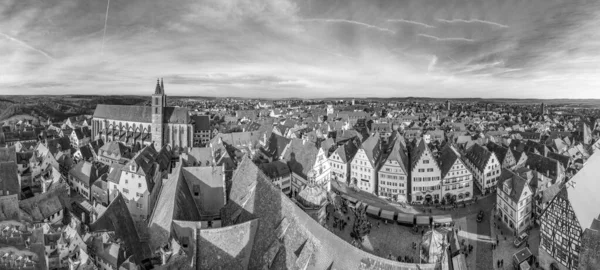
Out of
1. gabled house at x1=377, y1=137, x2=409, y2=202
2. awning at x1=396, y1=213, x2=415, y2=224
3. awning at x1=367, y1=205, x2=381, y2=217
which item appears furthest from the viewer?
gabled house at x1=377, y1=137, x2=409, y2=202

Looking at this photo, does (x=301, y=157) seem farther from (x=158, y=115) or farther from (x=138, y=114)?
(x=138, y=114)

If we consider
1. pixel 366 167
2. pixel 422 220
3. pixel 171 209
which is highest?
pixel 171 209

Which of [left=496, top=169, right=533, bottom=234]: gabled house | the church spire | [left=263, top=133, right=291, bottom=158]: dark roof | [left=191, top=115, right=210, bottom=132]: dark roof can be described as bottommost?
[left=496, top=169, right=533, bottom=234]: gabled house

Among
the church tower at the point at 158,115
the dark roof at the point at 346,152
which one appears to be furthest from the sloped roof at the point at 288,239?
the church tower at the point at 158,115

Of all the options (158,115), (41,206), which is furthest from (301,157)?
(158,115)

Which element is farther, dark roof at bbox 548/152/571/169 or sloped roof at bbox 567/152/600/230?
dark roof at bbox 548/152/571/169

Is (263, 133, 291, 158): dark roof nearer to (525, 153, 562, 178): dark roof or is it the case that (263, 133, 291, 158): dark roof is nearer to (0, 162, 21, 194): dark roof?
(0, 162, 21, 194): dark roof

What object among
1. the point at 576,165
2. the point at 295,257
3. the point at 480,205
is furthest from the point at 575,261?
the point at 576,165

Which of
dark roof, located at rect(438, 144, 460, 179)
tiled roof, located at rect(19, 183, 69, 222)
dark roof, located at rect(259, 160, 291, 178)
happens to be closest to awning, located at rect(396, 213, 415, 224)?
dark roof, located at rect(438, 144, 460, 179)
